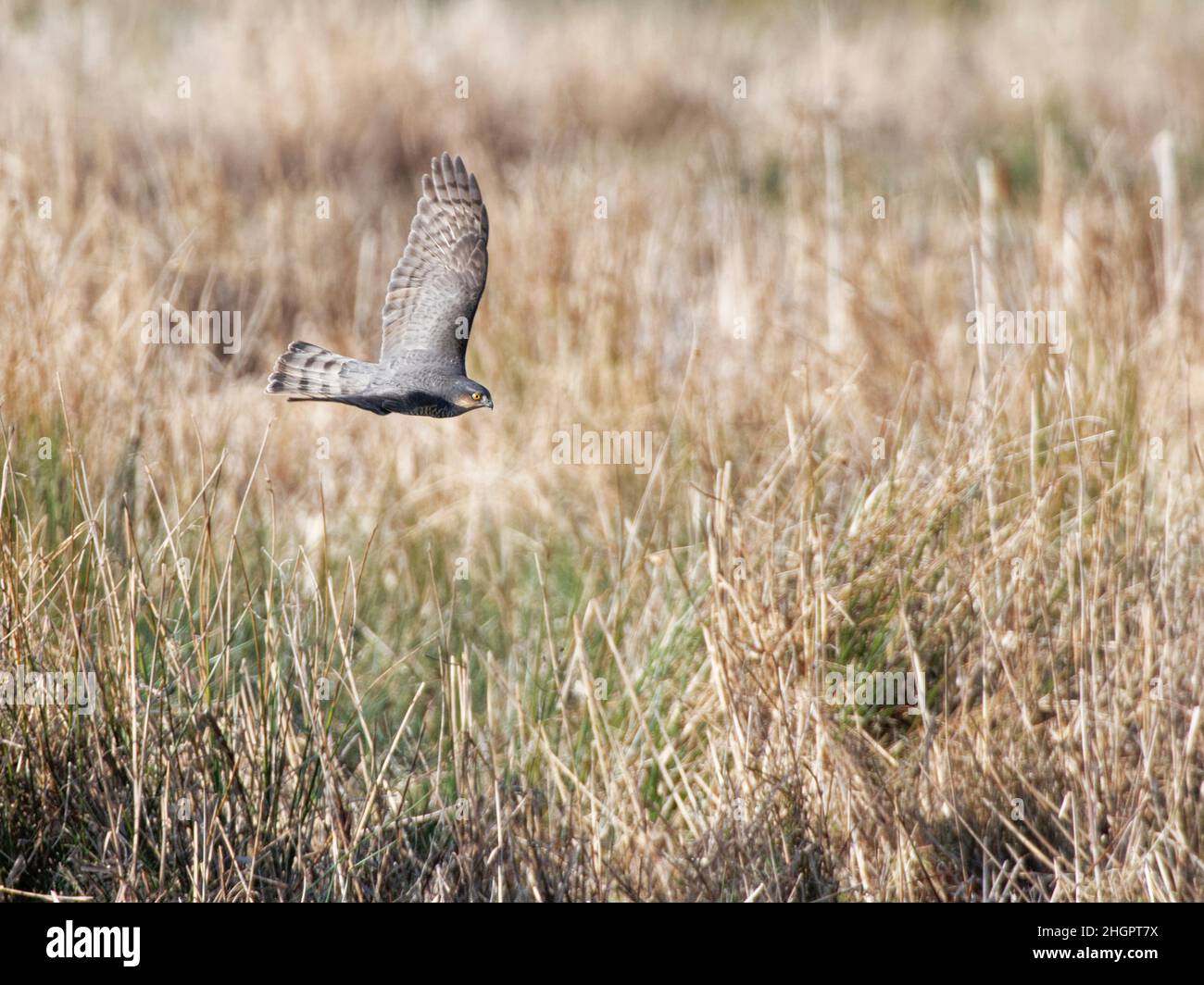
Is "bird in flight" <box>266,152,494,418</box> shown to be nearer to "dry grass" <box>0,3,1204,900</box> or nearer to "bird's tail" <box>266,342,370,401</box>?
"bird's tail" <box>266,342,370,401</box>

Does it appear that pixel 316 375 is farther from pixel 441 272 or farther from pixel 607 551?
pixel 607 551

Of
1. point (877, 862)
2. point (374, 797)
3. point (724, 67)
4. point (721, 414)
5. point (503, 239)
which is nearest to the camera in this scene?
point (374, 797)

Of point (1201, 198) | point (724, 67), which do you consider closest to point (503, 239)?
point (1201, 198)

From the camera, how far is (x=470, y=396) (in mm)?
1944

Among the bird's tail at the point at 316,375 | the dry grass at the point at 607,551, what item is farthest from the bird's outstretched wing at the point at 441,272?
the dry grass at the point at 607,551

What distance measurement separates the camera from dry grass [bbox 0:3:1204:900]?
7.68ft

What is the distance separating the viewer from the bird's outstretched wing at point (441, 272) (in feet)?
6.97

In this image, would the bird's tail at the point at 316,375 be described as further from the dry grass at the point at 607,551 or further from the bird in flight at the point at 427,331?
the dry grass at the point at 607,551

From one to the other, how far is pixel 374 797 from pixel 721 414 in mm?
1903

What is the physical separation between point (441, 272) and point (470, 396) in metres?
0.36

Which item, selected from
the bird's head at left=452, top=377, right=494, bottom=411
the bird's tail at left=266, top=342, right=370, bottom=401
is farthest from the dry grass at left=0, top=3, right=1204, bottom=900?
the bird's head at left=452, top=377, right=494, bottom=411

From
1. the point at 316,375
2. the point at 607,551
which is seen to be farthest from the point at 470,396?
the point at 607,551
